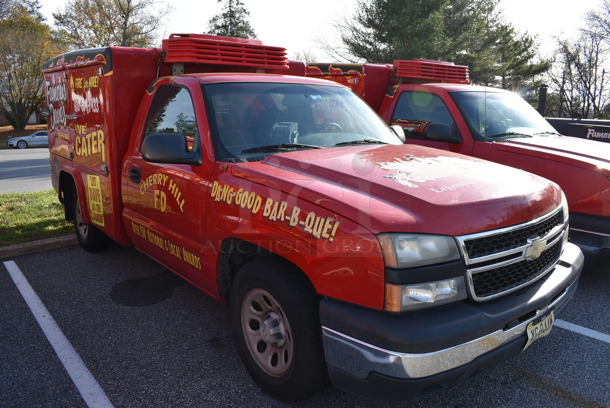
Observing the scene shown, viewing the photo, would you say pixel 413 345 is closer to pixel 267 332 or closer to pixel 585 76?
pixel 267 332

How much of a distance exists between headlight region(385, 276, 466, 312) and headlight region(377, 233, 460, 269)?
0.10 meters

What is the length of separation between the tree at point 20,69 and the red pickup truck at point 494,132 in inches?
1479

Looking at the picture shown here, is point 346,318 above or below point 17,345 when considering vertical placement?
above

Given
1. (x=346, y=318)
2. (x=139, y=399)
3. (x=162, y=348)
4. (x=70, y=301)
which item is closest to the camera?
(x=346, y=318)

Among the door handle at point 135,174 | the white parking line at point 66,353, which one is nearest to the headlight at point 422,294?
the white parking line at point 66,353

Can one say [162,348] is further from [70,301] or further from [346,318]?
[346,318]

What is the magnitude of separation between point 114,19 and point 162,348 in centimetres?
4518

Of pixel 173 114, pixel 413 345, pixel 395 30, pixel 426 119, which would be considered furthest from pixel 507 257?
pixel 395 30

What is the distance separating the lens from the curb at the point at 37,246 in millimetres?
5244

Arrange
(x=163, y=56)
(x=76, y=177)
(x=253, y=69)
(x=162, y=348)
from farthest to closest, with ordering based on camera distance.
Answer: (x=76, y=177), (x=253, y=69), (x=163, y=56), (x=162, y=348)

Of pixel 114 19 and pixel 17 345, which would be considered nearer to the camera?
pixel 17 345

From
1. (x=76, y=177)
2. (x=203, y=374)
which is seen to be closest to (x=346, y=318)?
(x=203, y=374)

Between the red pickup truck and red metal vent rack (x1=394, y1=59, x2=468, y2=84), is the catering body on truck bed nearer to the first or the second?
the red pickup truck

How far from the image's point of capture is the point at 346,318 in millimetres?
2139
